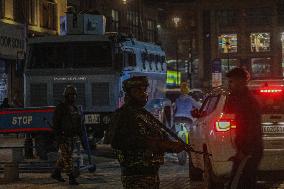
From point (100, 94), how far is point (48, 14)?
61.4 ft

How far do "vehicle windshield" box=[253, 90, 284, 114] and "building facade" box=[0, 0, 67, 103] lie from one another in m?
18.0

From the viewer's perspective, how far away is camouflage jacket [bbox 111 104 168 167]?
5.25m

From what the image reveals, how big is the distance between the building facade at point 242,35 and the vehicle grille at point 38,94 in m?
59.6

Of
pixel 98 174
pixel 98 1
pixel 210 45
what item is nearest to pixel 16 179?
pixel 98 174

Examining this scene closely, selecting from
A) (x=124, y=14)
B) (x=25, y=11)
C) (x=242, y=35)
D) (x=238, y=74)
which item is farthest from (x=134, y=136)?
(x=242, y=35)

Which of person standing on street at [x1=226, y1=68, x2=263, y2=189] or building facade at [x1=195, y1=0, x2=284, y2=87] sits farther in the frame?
building facade at [x1=195, y1=0, x2=284, y2=87]

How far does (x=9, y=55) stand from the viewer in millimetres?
29781

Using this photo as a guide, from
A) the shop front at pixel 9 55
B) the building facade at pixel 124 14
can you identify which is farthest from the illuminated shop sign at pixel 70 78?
the building facade at pixel 124 14

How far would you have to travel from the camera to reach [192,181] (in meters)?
12.6

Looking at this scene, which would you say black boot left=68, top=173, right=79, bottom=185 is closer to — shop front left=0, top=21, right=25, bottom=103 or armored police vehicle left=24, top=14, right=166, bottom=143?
armored police vehicle left=24, top=14, right=166, bottom=143

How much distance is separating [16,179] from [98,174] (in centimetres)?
182

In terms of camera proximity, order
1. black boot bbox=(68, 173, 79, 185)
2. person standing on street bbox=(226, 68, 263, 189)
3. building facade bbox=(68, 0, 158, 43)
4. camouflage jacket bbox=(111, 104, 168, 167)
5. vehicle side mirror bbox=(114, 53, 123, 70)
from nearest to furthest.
→ camouflage jacket bbox=(111, 104, 168, 167)
person standing on street bbox=(226, 68, 263, 189)
black boot bbox=(68, 173, 79, 185)
vehicle side mirror bbox=(114, 53, 123, 70)
building facade bbox=(68, 0, 158, 43)

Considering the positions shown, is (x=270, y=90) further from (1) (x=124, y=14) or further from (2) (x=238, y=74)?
(1) (x=124, y=14)

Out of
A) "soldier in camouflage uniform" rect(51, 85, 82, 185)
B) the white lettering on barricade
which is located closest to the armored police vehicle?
the white lettering on barricade
